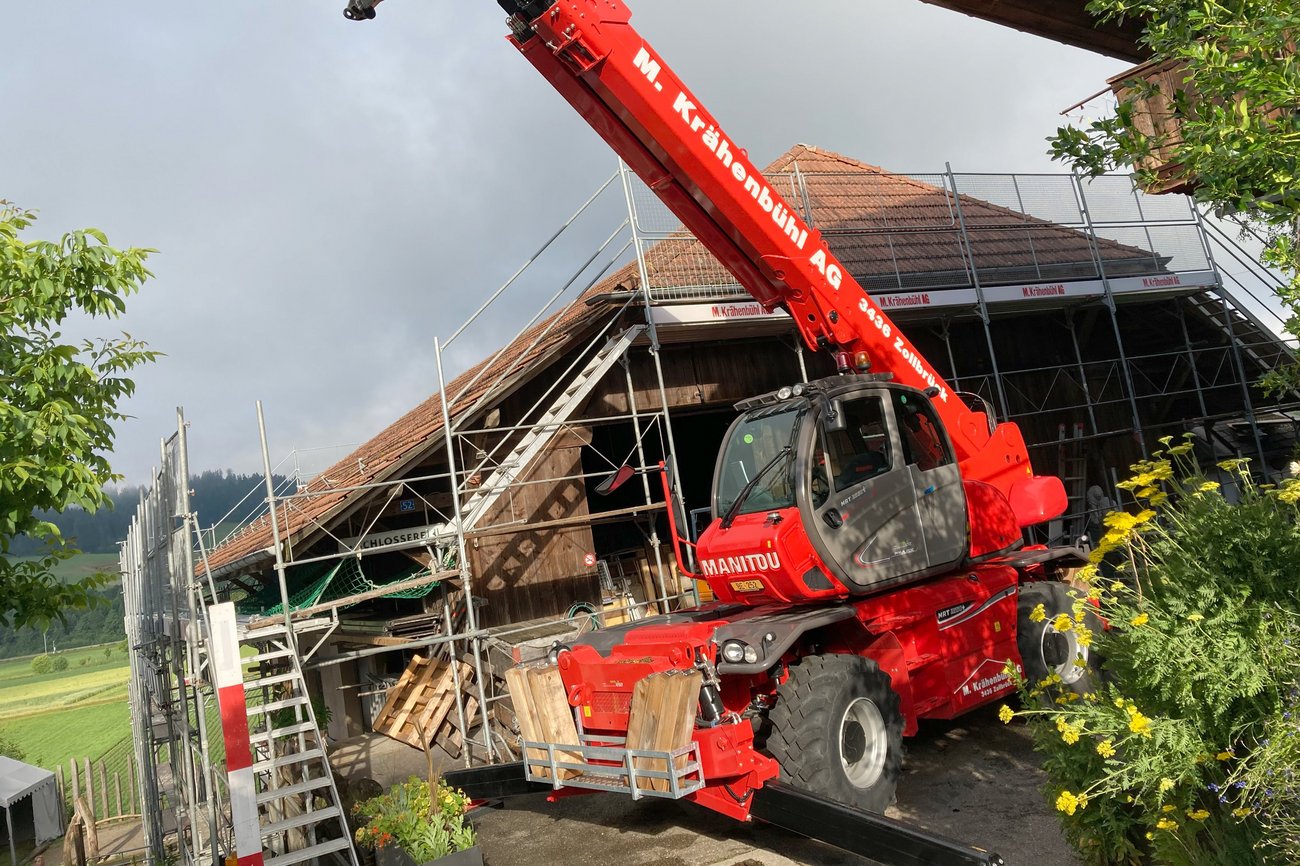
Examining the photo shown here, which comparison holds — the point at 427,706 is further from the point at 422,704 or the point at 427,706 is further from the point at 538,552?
the point at 538,552

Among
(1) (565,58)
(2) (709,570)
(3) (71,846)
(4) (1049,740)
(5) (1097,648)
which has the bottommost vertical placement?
(3) (71,846)

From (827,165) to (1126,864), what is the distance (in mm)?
14117

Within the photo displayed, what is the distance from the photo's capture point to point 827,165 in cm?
1623

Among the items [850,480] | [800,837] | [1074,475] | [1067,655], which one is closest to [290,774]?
[800,837]

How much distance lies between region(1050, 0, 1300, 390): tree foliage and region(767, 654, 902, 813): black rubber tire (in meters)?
3.24

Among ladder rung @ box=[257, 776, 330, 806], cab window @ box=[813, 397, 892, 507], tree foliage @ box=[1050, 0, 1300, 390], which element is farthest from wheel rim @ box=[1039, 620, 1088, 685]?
ladder rung @ box=[257, 776, 330, 806]

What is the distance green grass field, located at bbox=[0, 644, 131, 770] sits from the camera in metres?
28.1

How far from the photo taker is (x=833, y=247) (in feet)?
44.2

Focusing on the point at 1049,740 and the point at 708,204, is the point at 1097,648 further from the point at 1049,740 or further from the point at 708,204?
the point at 708,204

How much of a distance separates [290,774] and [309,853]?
3393 mm

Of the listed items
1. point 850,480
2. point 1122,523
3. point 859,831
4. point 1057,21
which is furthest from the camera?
point 1057,21

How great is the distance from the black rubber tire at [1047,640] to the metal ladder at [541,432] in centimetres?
516

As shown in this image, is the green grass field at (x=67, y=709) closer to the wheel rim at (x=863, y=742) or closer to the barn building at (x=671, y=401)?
the barn building at (x=671, y=401)

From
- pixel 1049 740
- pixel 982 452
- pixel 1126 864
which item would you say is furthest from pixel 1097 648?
pixel 982 452
